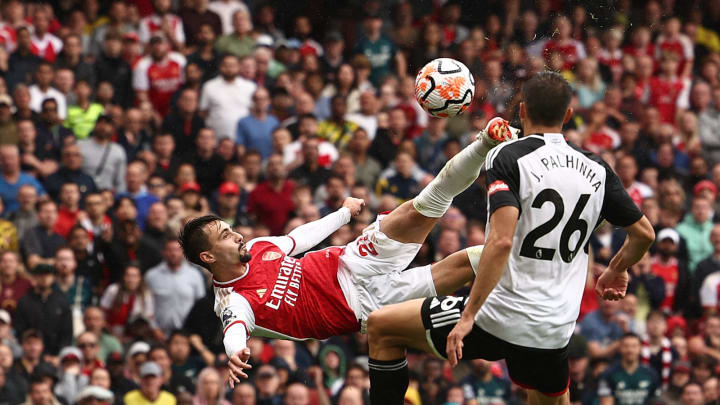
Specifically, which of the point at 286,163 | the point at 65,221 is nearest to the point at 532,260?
the point at 65,221

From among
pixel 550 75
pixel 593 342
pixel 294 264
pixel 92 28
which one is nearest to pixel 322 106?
pixel 92 28

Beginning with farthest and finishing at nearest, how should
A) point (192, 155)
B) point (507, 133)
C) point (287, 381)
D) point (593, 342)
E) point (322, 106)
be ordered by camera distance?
point (322, 106), point (192, 155), point (593, 342), point (287, 381), point (507, 133)

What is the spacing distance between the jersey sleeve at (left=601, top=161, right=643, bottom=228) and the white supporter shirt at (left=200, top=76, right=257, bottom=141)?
29.4 ft

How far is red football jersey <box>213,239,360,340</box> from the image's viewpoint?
328 inches

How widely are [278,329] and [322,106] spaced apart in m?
8.34

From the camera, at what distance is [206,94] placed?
1590cm

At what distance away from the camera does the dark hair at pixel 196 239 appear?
852 centimetres

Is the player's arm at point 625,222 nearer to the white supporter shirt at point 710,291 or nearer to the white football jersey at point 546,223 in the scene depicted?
the white football jersey at point 546,223

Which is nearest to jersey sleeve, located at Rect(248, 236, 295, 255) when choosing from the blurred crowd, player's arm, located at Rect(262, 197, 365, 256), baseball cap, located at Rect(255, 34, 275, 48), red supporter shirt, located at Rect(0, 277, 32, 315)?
player's arm, located at Rect(262, 197, 365, 256)

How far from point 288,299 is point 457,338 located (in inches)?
68.8

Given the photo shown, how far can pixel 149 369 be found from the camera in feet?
40.5

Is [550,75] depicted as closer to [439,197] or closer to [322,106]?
[439,197]

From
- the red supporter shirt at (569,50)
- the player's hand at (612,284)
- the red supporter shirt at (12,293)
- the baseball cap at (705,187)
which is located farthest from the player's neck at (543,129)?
the baseball cap at (705,187)

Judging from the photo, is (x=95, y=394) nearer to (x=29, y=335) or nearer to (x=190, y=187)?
(x=29, y=335)
